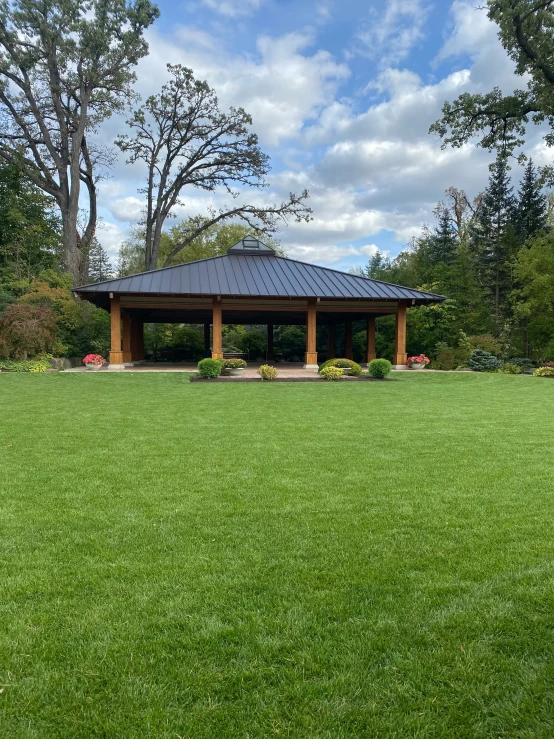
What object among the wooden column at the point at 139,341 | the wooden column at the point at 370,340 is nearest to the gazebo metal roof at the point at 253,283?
the wooden column at the point at 370,340

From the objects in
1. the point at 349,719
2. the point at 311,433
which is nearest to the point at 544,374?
the point at 311,433

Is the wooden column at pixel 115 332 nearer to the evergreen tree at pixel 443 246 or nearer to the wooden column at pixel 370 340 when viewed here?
the wooden column at pixel 370 340

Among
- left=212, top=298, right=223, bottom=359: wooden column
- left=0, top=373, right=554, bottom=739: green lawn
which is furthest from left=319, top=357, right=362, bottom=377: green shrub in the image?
left=0, top=373, right=554, bottom=739: green lawn

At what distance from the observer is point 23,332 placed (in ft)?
57.6

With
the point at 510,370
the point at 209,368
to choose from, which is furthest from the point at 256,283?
the point at 510,370

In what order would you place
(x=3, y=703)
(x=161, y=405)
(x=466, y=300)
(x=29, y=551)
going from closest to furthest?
(x=3, y=703) < (x=29, y=551) < (x=161, y=405) < (x=466, y=300)

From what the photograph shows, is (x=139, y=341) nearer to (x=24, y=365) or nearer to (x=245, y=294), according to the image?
(x=24, y=365)

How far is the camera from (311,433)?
664cm

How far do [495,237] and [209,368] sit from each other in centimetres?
2545

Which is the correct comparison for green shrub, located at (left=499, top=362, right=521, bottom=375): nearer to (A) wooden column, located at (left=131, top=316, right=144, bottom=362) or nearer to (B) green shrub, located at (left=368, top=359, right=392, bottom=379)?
(B) green shrub, located at (left=368, top=359, right=392, bottom=379)

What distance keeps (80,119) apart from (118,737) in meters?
30.2

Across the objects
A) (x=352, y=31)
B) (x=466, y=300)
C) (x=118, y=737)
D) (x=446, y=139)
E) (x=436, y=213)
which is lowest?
(x=118, y=737)

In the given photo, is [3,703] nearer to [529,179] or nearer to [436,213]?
[529,179]

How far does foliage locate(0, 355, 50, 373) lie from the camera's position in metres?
16.8
